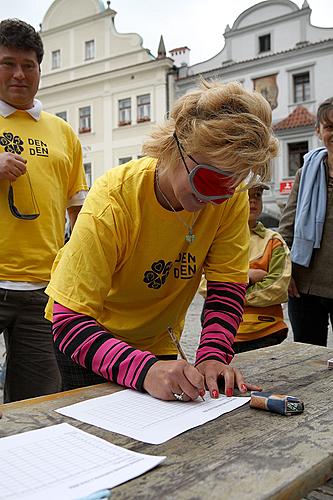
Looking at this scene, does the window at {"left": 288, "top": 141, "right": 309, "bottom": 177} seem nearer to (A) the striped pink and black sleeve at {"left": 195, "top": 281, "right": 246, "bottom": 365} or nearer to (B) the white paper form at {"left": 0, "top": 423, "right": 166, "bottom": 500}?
(A) the striped pink and black sleeve at {"left": 195, "top": 281, "right": 246, "bottom": 365}

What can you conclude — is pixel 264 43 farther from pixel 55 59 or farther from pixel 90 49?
pixel 55 59

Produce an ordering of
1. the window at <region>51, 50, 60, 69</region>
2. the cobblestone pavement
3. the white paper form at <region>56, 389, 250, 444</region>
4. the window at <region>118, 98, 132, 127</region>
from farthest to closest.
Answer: the window at <region>51, 50, 60, 69</region>
the window at <region>118, 98, 132, 127</region>
the cobblestone pavement
the white paper form at <region>56, 389, 250, 444</region>

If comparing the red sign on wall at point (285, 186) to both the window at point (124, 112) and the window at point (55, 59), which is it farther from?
the window at point (55, 59)

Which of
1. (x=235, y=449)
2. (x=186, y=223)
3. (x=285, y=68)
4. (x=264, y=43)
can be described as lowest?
(x=235, y=449)

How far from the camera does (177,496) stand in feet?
2.79

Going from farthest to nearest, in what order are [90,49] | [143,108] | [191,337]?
[90,49] < [143,108] < [191,337]

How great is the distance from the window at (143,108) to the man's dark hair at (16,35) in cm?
1642

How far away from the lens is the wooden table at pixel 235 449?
0.88 metres

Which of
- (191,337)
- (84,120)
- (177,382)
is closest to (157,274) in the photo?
(177,382)

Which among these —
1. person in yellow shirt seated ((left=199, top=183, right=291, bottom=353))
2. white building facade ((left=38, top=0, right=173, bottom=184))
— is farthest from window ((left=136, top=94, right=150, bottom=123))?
person in yellow shirt seated ((left=199, top=183, right=291, bottom=353))

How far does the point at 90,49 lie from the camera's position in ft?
67.5

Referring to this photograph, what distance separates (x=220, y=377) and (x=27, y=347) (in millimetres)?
973

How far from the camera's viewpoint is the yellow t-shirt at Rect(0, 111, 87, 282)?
2.12 m

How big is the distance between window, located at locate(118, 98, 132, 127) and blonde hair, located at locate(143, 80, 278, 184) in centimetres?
1789
